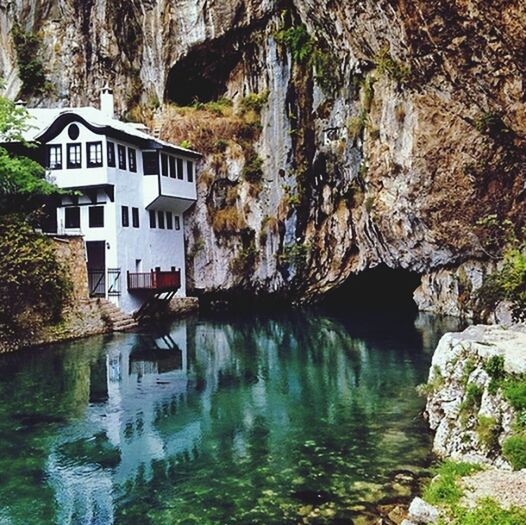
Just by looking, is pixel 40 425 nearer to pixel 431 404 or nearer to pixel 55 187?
pixel 431 404

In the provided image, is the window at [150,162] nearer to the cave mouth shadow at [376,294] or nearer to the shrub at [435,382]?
the cave mouth shadow at [376,294]

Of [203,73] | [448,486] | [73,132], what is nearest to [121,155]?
[73,132]

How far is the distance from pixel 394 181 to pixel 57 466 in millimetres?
25826

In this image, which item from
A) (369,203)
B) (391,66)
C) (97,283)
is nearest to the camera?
(391,66)

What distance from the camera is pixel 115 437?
1487 centimetres

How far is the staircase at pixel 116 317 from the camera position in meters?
32.8

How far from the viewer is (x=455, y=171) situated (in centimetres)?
3122

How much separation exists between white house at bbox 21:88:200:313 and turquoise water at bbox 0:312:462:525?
28.1 ft

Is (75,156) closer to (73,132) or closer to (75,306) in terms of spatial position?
(73,132)

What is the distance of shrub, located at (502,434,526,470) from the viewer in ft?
32.7

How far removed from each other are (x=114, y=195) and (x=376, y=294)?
24840 mm

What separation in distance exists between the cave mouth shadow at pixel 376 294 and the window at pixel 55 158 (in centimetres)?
1980

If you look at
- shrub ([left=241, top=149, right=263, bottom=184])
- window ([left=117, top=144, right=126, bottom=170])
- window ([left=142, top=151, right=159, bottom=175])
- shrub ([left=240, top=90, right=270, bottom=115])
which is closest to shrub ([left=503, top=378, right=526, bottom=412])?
window ([left=117, top=144, right=126, bottom=170])

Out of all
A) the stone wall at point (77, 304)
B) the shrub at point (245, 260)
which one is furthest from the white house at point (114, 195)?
the shrub at point (245, 260)
